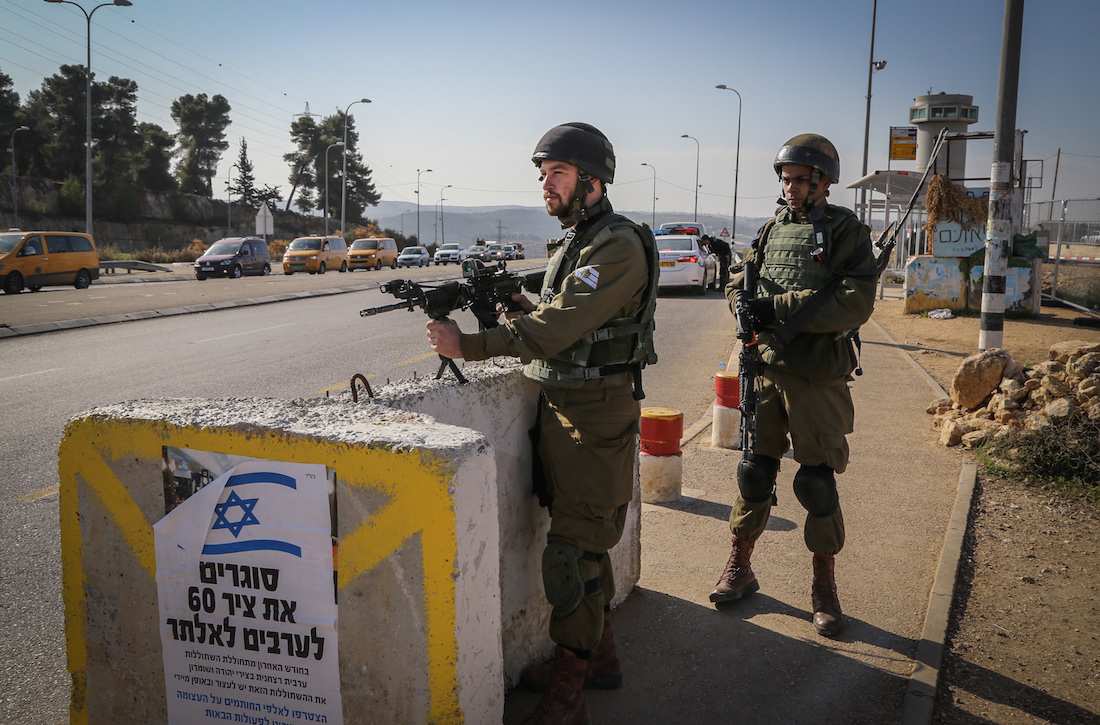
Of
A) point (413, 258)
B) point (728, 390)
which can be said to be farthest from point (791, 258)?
point (413, 258)

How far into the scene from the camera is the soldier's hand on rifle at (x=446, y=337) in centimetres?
261

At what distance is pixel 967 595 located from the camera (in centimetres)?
375

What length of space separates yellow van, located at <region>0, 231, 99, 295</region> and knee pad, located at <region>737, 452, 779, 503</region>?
22.8 meters

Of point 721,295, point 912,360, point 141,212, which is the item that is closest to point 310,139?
point 141,212

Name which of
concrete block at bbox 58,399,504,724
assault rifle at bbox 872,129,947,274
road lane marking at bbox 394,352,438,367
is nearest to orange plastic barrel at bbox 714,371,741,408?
assault rifle at bbox 872,129,947,274

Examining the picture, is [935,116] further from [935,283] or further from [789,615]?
[789,615]

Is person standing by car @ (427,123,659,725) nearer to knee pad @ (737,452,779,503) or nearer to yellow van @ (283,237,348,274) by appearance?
knee pad @ (737,452,779,503)

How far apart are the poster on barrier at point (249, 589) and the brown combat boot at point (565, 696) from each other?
0.70m

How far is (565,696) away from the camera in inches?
104

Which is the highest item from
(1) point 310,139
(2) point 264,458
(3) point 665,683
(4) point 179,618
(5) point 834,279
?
(1) point 310,139

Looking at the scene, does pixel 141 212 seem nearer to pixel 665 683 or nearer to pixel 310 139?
pixel 310 139

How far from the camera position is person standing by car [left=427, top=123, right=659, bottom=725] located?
261 centimetres

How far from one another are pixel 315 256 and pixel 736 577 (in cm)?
3298

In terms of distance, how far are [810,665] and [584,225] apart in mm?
1924
